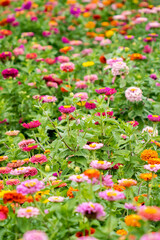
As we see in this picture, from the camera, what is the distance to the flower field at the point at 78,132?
1556 mm

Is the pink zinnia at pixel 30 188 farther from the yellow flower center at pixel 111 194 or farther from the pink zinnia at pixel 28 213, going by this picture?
the yellow flower center at pixel 111 194

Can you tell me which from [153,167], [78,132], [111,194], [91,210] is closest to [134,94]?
[78,132]

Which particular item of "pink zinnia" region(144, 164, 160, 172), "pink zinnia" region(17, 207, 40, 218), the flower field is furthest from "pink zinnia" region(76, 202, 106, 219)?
"pink zinnia" region(144, 164, 160, 172)

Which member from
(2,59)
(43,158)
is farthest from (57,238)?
(2,59)

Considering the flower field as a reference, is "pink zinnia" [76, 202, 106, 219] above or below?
above

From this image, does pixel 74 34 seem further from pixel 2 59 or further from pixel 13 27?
pixel 2 59

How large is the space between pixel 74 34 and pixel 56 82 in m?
2.73

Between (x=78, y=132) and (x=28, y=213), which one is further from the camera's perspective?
(x=78, y=132)

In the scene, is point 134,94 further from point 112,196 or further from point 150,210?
point 150,210

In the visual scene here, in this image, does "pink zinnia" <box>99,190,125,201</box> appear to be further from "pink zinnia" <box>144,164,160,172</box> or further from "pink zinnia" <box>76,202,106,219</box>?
"pink zinnia" <box>144,164,160,172</box>

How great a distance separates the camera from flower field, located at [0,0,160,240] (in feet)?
5.10

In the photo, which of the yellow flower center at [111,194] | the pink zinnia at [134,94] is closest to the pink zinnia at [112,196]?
the yellow flower center at [111,194]

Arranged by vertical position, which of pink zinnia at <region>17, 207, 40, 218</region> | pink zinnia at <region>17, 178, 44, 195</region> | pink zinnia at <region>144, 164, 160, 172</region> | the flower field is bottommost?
the flower field

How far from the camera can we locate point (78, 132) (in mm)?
2295
